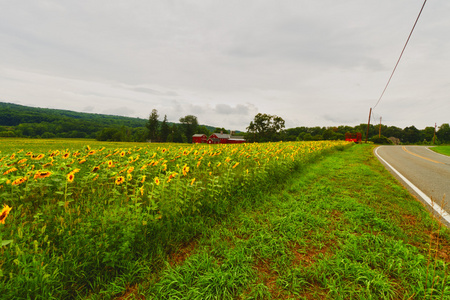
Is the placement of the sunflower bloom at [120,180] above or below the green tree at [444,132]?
below

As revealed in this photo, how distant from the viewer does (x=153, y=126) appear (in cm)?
7556

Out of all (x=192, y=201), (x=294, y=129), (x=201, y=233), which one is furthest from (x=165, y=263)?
(x=294, y=129)

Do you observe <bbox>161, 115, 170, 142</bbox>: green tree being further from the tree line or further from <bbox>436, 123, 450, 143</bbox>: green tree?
<bbox>436, 123, 450, 143</bbox>: green tree

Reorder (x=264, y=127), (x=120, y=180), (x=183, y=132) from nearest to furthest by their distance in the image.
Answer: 1. (x=120, y=180)
2. (x=264, y=127)
3. (x=183, y=132)

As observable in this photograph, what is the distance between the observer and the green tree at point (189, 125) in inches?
3285

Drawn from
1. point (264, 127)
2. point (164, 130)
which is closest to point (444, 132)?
point (264, 127)

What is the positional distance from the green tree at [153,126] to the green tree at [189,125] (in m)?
12.6

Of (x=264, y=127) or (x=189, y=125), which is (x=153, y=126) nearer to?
(x=189, y=125)

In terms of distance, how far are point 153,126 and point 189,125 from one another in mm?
15640

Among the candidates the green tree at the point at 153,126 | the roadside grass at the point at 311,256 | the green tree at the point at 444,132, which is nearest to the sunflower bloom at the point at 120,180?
the roadside grass at the point at 311,256

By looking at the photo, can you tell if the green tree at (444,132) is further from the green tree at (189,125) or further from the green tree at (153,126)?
the green tree at (153,126)

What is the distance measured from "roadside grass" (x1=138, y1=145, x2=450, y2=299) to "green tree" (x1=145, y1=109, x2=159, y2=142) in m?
77.6

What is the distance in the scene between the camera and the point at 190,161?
5.12 m

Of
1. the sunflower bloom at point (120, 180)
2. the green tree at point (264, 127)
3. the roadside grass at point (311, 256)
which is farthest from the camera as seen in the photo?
the green tree at point (264, 127)
